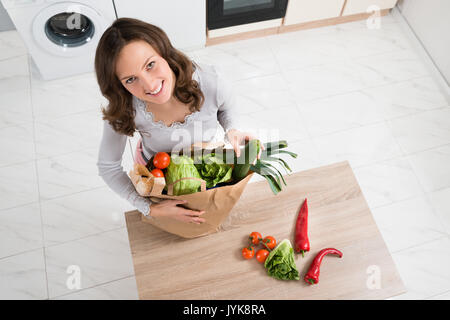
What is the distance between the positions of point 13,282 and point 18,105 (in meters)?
1.18

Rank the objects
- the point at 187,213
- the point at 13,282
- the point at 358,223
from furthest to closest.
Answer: the point at 13,282 → the point at 358,223 → the point at 187,213

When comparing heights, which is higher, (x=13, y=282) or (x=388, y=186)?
(x=388, y=186)

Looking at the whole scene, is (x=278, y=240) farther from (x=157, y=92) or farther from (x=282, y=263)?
(x=157, y=92)

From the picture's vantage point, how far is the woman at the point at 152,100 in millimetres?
942

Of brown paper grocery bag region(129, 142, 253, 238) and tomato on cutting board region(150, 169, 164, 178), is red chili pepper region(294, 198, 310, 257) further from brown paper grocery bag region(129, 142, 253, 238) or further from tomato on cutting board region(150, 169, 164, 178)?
tomato on cutting board region(150, 169, 164, 178)

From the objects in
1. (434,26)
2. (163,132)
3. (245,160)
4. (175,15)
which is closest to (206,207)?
(245,160)

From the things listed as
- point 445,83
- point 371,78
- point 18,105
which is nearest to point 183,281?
point 18,105

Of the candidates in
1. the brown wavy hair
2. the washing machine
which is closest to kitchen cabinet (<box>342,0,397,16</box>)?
the washing machine

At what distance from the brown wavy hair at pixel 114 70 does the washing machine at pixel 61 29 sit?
4.29 ft

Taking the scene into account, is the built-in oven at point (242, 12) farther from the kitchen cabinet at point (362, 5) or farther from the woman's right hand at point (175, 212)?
the woman's right hand at point (175, 212)

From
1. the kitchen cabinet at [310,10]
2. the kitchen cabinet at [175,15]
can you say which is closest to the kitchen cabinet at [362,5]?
the kitchen cabinet at [310,10]

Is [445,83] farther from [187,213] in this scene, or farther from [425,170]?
[187,213]

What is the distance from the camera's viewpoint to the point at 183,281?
1309mm
